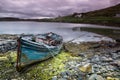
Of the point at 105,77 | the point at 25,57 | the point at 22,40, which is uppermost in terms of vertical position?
the point at 22,40

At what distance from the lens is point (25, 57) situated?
1484 cm

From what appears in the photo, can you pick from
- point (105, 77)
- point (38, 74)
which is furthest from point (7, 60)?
point (105, 77)

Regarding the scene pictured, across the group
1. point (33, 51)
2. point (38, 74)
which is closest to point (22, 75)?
point (38, 74)

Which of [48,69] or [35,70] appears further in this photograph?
[48,69]

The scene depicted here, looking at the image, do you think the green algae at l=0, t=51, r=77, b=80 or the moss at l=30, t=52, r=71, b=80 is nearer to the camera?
the green algae at l=0, t=51, r=77, b=80

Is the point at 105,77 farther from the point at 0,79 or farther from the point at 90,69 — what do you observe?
the point at 0,79

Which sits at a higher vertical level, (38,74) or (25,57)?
(25,57)

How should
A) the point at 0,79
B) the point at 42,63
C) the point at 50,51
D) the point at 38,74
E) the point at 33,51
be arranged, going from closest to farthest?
the point at 0,79 → the point at 38,74 → the point at 33,51 → the point at 42,63 → the point at 50,51

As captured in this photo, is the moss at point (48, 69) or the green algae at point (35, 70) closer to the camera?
the green algae at point (35, 70)

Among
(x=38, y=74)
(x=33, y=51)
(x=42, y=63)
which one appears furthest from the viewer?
(x=42, y=63)

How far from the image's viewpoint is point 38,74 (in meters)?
14.5

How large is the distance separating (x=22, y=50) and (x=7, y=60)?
3469mm

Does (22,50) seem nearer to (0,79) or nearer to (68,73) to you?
(0,79)

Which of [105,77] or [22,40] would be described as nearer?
[105,77]
